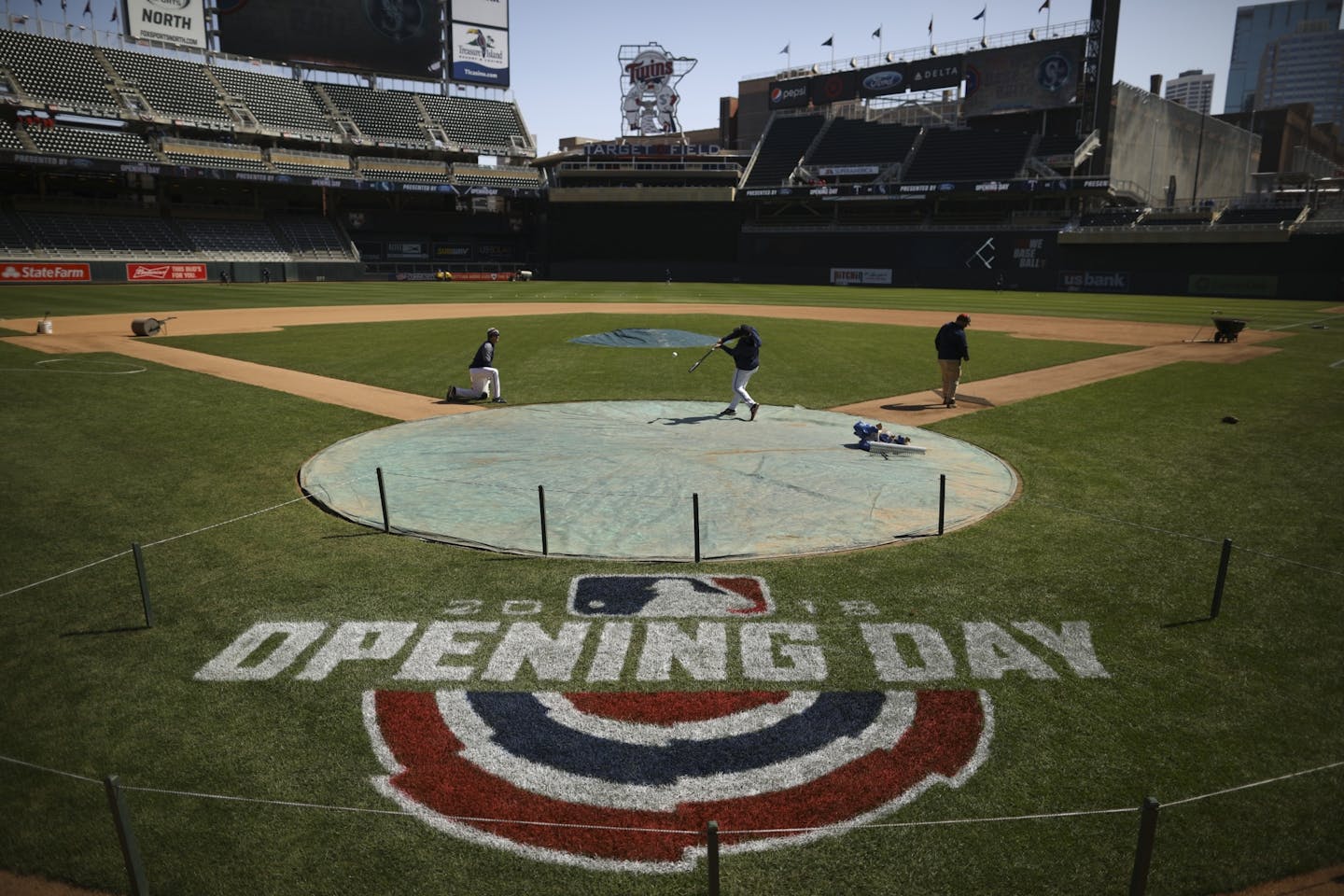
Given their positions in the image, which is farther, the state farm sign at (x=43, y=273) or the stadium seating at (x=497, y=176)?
the stadium seating at (x=497, y=176)

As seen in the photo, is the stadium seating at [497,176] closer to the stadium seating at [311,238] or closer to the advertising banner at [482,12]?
the stadium seating at [311,238]

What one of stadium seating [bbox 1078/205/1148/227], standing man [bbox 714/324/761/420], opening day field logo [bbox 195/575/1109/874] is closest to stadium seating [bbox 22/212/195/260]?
standing man [bbox 714/324/761/420]

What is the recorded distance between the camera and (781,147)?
260 ft

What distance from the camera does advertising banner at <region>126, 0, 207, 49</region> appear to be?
64.8m

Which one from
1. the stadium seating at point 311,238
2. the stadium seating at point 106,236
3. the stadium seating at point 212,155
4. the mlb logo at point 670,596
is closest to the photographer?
the mlb logo at point 670,596

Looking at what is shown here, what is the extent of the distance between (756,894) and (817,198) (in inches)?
2834

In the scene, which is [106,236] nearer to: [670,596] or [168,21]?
[168,21]

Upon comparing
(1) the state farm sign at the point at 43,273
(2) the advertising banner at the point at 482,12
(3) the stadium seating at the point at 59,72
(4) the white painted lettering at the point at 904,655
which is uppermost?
(2) the advertising banner at the point at 482,12

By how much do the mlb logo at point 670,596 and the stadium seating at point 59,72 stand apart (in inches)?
2773

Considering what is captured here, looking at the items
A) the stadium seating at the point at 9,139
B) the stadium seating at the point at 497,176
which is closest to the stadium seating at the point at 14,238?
the stadium seating at the point at 9,139

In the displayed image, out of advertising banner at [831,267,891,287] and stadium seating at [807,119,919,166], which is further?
stadium seating at [807,119,919,166]

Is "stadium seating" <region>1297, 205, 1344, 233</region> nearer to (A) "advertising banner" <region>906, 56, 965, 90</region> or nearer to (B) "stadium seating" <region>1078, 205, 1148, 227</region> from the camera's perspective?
(B) "stadium seating" <region>1078, 205, 1148, 227</region>

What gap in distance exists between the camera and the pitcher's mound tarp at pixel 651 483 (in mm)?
9617

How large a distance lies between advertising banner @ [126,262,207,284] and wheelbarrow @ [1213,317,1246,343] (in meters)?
62.2
